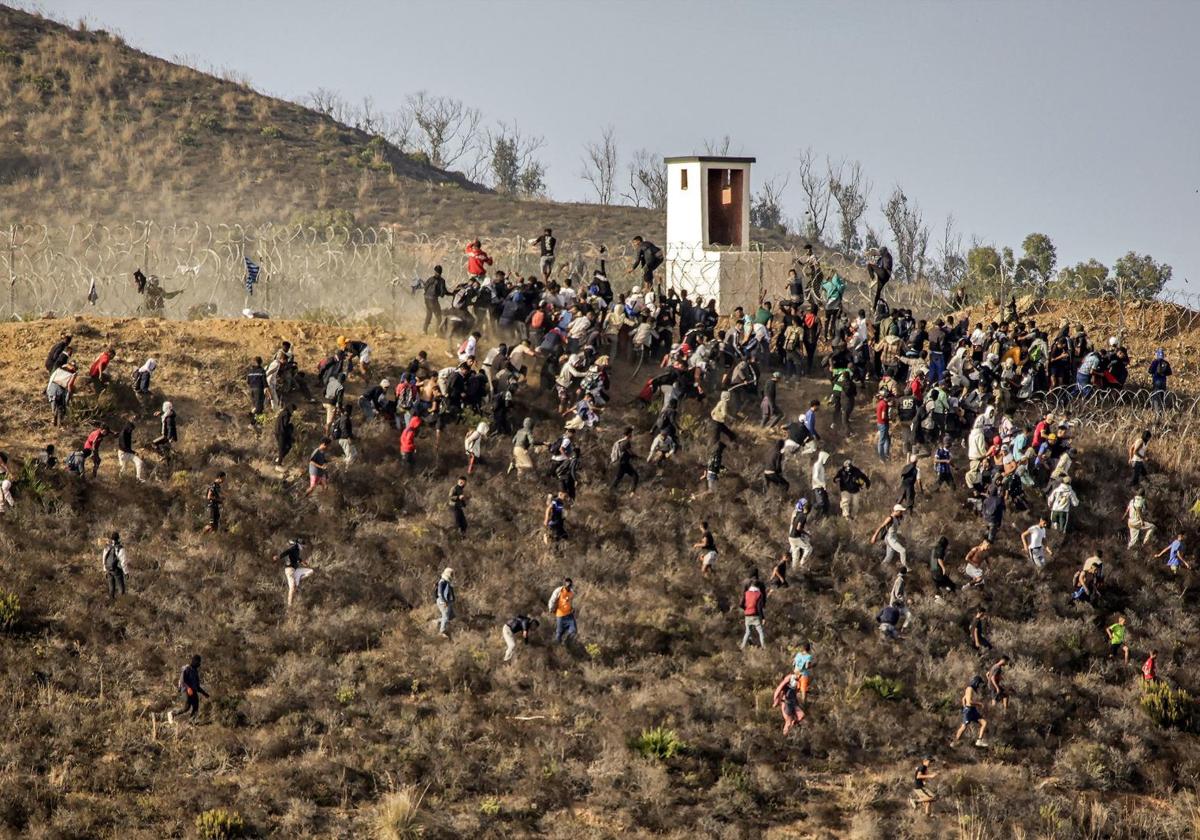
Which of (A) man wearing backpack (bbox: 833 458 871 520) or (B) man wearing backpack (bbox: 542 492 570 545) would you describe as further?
(A) man wearing backpack (bbox: 833 458 871 520)

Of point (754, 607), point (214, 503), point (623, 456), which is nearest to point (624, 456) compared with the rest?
point (623, 456)

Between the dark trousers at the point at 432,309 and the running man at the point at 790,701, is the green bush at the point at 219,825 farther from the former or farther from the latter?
the dark trousers at the point at 432,309

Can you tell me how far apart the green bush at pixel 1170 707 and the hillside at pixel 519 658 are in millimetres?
283

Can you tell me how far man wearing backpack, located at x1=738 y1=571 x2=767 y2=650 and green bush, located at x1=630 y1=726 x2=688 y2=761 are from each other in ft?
9.76

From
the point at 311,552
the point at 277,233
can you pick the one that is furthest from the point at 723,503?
the point at 277,233

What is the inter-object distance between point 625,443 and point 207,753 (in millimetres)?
10199

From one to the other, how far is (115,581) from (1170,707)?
59.2ft

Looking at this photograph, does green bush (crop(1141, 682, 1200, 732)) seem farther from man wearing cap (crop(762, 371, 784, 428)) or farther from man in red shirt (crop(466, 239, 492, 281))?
man in red shirt (crop(466, 239, 492, 281))

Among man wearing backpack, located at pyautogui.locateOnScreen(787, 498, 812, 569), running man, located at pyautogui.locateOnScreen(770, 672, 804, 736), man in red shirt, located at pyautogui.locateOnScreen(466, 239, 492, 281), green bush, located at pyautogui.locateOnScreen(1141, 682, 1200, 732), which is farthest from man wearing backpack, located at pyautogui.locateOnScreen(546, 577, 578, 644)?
green bush, located at pyautogui.locateOnScreen(1141, 682, 1200, 732)

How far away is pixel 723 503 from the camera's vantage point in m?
30.9

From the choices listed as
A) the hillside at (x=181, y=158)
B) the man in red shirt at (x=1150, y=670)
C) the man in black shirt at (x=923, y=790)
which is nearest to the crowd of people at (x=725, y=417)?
the man in red shirt at (x=1150, y=670)

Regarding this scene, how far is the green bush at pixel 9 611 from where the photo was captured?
1021 inches

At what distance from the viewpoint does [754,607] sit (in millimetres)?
26812

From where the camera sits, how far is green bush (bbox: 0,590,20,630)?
2594 cm
